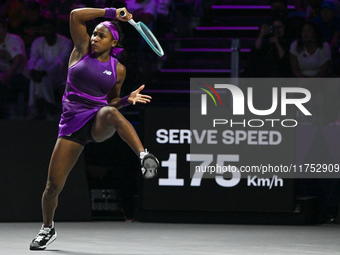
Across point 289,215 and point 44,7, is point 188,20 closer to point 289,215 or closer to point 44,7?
point 44,7

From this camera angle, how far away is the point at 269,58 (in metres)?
10.9

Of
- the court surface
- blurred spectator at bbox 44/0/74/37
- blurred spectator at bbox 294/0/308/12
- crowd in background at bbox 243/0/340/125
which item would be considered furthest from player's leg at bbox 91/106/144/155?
blurred spectator at bbox 294/0/308/12

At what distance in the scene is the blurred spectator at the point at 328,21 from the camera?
11.8 metres

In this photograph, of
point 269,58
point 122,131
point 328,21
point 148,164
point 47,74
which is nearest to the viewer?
point 148,164

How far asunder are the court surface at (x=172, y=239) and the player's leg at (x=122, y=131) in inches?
44.8

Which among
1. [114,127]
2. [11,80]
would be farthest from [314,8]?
[114,127]

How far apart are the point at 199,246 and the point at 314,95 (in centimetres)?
318

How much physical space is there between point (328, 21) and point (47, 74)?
4373mm

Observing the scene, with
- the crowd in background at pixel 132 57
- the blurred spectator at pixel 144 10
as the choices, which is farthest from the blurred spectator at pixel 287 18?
the blurred spectator at pixel 144 10

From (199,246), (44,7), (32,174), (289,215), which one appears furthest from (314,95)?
(44,7)

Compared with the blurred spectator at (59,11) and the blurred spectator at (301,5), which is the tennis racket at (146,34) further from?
the blurred spectator at (301,5)

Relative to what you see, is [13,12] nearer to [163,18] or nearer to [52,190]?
[163,18]

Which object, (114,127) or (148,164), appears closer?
(148,164)

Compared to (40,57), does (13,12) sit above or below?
above
